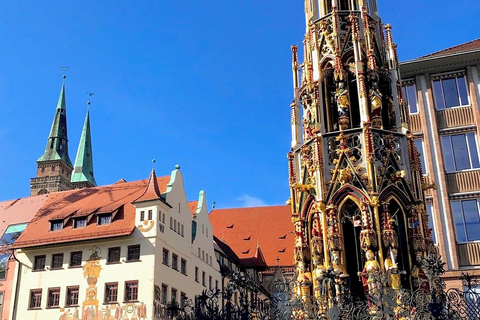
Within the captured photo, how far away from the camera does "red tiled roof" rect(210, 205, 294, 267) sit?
45094mm

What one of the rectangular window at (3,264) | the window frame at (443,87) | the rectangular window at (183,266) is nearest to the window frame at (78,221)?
the rectangular window at (3,264)

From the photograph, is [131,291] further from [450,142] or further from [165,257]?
[450,142]

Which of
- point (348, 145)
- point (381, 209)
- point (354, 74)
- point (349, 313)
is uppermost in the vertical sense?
point (354, 74)

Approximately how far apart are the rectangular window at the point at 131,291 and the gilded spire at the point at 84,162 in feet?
152

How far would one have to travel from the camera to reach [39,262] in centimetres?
2908

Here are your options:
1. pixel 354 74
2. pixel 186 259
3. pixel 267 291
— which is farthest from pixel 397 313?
pixel 267 291

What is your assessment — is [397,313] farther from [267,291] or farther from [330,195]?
[267,291]

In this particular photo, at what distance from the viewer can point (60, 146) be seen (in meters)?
76.4

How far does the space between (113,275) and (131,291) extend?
1164 mm

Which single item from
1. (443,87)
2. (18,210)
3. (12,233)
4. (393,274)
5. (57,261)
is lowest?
(393,274)

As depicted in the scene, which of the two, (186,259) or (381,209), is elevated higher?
(186,259)

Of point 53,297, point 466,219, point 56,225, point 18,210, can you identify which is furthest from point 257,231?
point 466,219

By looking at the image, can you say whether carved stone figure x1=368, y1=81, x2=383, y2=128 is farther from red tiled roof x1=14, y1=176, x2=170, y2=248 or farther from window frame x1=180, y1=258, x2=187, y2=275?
window frame x1=180, y1=258, x2=187, y2=275

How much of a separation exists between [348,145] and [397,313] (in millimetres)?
4788
